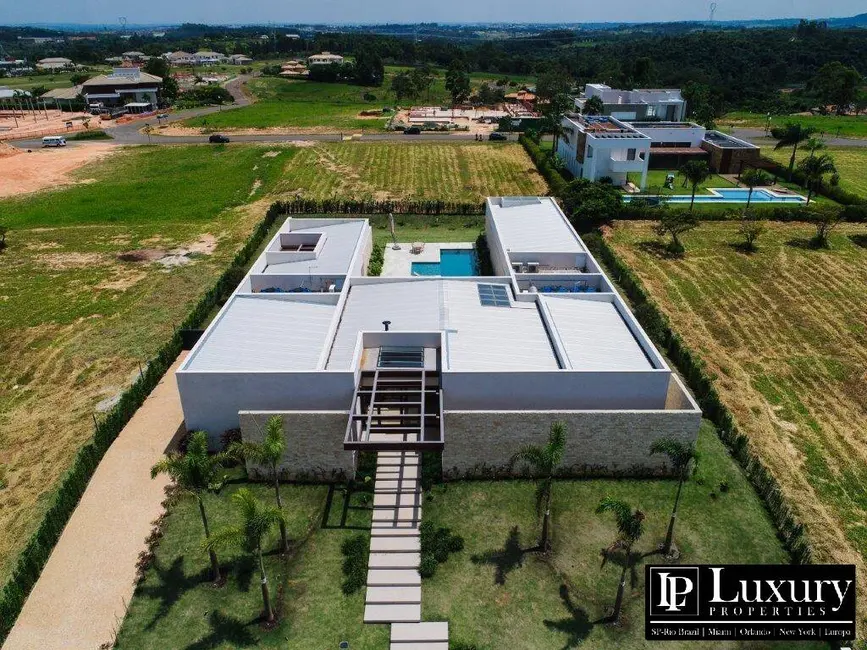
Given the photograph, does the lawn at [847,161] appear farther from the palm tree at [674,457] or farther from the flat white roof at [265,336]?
the flat white roof at [265,336]

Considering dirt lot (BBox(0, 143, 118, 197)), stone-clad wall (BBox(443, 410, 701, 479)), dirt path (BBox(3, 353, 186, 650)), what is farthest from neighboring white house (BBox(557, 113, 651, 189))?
dirt lot (BBox(0, 143, 118, 197))

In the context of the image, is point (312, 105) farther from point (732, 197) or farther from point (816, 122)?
point (816, 122)

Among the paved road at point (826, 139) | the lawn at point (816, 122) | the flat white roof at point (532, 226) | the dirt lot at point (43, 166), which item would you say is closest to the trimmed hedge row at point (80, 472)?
the flat white roof at point (532, 226)

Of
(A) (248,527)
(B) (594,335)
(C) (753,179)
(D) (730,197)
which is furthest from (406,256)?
(D) (730,197)

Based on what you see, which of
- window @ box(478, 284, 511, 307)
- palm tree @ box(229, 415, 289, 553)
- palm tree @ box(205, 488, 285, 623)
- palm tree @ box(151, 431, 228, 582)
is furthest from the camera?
window @ box(478, 284, 511, 307)

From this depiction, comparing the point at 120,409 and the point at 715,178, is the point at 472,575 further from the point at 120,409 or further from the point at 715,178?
the point at 715,178

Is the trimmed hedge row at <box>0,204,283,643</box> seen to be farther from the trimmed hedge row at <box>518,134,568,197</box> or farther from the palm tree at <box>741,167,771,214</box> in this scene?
the palm tree at <box>741,167,771,214</box>
